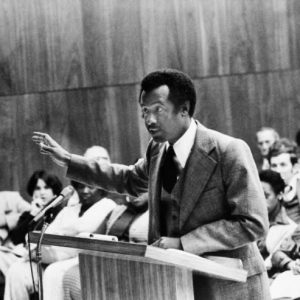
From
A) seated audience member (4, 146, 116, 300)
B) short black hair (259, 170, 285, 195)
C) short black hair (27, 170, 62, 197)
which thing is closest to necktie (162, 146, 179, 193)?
short black hair (259, 170, 285, 195)

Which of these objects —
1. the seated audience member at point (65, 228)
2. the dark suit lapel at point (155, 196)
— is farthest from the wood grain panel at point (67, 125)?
the dark suit lapel at point (155, 196)

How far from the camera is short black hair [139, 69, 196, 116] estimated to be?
2301mm

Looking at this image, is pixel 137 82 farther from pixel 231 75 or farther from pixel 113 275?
pixel 113 275

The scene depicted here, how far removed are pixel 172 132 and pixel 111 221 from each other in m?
2.19

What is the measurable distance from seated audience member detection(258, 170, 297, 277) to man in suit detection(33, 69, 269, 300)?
1.78m

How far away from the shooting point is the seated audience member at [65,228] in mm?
4410

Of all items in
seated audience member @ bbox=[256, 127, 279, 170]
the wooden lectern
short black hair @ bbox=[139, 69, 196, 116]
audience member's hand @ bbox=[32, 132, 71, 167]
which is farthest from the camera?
seated audience member @ bbox=[256, 127, 279, 170]

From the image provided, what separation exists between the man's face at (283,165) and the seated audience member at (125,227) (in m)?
0.96

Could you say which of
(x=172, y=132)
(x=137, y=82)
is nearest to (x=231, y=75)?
(x=137, y=82)

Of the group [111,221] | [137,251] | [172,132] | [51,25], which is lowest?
[111,221]

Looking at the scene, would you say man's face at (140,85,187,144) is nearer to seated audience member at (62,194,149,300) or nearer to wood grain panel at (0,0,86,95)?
seated audience member at (62,194,149,300)

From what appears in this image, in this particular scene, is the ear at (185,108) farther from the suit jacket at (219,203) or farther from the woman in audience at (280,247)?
the woman in audience at (280,247)

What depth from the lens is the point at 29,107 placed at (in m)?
5.82

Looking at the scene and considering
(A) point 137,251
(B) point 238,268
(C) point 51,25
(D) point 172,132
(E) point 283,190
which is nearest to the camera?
(A) point 137,251
